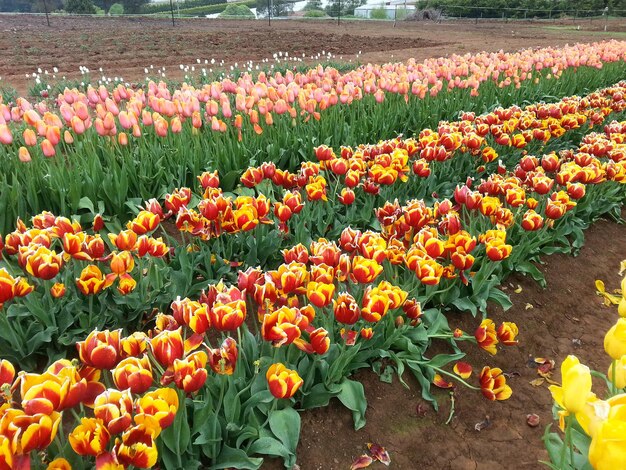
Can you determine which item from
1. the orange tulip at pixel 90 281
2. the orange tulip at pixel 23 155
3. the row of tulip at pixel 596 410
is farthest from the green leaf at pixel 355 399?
the orange tulip at pixel 23 155

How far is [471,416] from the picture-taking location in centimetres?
232

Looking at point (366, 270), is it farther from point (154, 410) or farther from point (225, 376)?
point (154, 410)

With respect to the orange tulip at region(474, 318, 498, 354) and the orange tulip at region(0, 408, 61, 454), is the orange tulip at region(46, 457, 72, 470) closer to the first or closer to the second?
the orange tulip at region(0, 408, 61, 454)

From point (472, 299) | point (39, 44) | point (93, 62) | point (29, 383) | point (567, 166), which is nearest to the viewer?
point (29, 383)

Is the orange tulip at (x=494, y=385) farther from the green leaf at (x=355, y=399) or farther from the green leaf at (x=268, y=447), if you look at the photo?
the green leaf at (x=268, y=447)

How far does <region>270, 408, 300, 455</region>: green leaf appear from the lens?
187 cm

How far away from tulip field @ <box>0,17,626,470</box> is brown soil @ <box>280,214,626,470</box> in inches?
1.2

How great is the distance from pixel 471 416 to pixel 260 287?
4.17ft

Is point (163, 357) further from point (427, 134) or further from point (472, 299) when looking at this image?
point (427, 134)

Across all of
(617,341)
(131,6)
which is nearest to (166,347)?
(617,341)

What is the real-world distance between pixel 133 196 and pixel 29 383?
2657 millimetres

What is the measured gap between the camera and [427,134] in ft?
13.0

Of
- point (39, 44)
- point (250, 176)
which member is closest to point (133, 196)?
point (250, 176)

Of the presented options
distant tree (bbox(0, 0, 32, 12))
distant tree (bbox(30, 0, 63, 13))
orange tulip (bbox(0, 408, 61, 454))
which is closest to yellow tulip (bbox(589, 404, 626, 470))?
orange tulip (bbox(0, 408, 61, 454))
